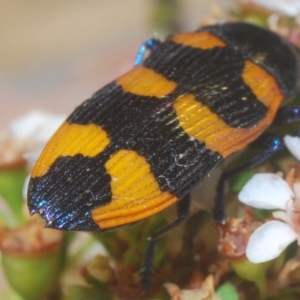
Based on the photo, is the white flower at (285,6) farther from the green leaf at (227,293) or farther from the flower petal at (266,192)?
the green leaf at (227,293)

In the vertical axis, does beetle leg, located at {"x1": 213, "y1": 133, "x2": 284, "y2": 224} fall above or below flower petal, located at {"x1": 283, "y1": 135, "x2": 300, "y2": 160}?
below

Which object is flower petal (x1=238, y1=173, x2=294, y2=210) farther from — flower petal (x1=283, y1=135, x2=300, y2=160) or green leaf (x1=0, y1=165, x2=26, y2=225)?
green leaf (x1=0, y1=165, x2=26, y2=225)

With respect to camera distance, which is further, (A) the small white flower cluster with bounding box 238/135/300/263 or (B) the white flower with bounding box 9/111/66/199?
(B) the white flower with bounding box 9/111/66/199

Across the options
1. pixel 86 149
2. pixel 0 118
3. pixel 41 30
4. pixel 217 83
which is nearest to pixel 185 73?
pixel 217 83

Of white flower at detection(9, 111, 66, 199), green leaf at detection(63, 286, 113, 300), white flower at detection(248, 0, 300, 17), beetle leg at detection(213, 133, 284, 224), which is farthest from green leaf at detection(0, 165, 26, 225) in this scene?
white flower at detection(248, 0, 300, 17)

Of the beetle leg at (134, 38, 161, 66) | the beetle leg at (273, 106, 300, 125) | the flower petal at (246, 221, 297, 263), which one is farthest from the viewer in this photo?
the beetle leg at (134, 38, 161, 66)

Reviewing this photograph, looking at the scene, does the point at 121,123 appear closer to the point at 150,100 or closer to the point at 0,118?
the point at 150,100

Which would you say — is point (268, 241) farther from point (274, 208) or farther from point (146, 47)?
point (146, 47)

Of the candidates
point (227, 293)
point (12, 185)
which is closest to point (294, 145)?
point (227, 293)

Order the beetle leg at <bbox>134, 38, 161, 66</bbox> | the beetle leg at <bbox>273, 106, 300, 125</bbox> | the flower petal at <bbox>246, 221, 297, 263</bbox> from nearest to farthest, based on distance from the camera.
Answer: the flower petal at <bbox>246, 221, 297, 263</bbox> → the beetle leg at <bbox>273, 106, 300, 125</bbox> → the beetle leg at <bbox>134, 38, 161, 66</bbox>

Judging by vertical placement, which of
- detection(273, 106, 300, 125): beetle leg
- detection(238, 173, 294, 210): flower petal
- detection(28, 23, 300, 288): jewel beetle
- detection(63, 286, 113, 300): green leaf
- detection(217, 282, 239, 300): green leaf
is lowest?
detection(63, 286, 113, 300): green leaf
